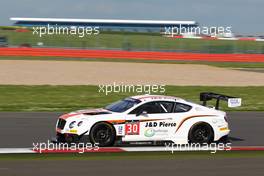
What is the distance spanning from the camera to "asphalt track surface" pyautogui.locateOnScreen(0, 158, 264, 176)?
11.3 meters

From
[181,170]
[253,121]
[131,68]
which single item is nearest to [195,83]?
[131,68]

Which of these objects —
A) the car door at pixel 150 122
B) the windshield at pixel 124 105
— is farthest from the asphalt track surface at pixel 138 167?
the windshield at pixel 124 105

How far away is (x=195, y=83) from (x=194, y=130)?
2063 cm

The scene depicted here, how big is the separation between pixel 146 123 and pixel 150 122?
103 mm

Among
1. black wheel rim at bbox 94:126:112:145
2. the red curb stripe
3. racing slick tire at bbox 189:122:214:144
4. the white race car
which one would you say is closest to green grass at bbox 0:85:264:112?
the white race car

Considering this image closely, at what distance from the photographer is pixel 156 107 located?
1511cm

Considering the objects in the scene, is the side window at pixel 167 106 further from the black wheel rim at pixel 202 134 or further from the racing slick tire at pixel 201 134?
the black wheel rim at pixel 202 134

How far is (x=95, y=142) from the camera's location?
47.4 ft

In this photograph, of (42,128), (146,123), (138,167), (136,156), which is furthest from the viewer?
(42,128)

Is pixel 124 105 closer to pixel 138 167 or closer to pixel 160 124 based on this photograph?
pixel 160 124

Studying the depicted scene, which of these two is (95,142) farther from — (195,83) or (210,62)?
(210,62)

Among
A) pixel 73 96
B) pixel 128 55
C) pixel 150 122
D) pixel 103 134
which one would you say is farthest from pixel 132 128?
pixel 128 55

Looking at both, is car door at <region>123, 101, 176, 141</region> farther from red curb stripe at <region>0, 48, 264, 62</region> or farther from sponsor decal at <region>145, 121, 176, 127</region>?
red curb stripe at <region>0, 48, 264, 62</region>

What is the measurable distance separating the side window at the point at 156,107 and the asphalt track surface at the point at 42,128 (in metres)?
2.23
